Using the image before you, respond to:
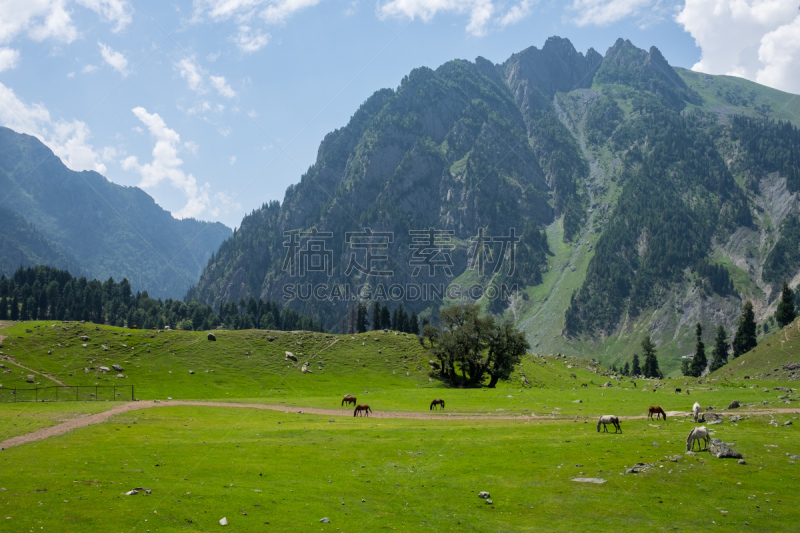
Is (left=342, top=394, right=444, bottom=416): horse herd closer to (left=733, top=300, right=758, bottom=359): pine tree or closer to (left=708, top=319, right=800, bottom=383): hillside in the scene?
(left=708, top=319, right=800, bottom=383): hillside

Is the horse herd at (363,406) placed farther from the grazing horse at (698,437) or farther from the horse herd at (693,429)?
the grazing horse at (698,437)

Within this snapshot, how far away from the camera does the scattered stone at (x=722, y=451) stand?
89.8 ft

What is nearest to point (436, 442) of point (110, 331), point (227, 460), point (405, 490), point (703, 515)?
point (405, 490)

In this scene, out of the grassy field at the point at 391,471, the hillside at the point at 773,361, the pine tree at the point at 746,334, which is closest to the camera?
the grassy field at the point at 391,471

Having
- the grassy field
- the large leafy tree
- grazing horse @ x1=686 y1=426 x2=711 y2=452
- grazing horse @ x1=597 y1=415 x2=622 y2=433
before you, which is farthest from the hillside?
grazing horse @ x1=686 y1=426 x2=711 y2=452

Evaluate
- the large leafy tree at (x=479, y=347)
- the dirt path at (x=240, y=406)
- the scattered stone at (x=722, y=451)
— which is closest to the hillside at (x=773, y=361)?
the large leafy tree at (x=479, y=347)

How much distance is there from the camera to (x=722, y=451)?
2752cm

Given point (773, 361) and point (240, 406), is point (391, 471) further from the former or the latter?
point (773, 361)

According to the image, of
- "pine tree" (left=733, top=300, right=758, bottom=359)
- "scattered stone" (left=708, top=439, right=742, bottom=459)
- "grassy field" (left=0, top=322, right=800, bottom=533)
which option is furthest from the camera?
"pine tree" (left=733, top=300, right=758, bottom=359)

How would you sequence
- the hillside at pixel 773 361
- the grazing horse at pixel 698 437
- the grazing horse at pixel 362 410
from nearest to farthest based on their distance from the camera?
the grazing horse at pixel 698 437 → the grazing horse at pixel 362 410 → the hillside at pixel 773 361

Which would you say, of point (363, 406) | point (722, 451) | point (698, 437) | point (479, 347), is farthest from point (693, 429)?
point (479, 347)

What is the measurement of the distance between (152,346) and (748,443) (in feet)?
296

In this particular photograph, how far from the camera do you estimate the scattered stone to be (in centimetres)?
2738

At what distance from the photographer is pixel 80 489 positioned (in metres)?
22.9
